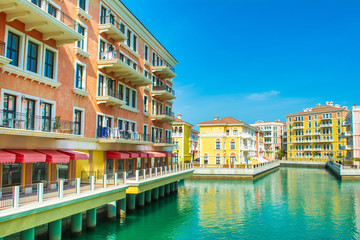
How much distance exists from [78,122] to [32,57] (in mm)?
6031

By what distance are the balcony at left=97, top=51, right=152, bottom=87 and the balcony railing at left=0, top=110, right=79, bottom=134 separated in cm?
637

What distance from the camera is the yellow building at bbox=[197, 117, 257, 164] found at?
216 feet

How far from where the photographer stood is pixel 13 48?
55.8ft

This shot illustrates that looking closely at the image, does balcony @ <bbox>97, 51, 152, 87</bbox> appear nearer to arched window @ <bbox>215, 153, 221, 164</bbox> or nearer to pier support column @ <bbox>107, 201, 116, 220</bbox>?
pier support column @ <bbox>107, 201, 116, 220</bbox>

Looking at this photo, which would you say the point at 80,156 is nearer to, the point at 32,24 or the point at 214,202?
the point at 32,24

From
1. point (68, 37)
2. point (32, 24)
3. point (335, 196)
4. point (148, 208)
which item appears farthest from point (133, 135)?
point (335, 196)

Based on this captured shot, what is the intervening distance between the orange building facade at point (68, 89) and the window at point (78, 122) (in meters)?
0.07

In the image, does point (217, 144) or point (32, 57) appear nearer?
point (32, 57)

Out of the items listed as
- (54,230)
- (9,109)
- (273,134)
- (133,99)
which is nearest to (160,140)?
(133,99)

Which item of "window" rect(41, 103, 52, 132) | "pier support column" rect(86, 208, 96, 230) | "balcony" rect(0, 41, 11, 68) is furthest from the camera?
"pier support column" rect(86, 208, 96, 230)

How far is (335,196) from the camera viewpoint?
3653 centimetres

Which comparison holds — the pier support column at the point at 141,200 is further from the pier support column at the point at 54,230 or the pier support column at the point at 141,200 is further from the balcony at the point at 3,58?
the balcony at the point at 3,58

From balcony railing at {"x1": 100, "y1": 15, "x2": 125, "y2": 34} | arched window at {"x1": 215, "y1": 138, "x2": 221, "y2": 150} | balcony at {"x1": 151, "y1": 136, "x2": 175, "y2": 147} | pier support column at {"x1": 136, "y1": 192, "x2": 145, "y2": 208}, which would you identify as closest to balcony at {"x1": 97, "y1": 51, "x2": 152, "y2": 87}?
balcony railing at {"x1": 100, "y1": 15, "x2": 125, "y2": 34}

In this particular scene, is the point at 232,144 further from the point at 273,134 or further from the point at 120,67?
the point at 273,134
